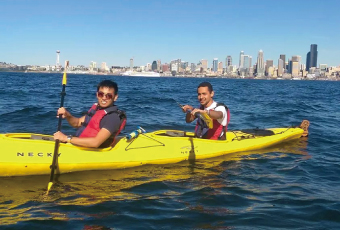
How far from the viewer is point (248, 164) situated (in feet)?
26.2

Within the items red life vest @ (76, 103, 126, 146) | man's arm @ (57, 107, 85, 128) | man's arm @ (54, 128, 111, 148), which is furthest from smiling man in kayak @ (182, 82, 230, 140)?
man's arm @ (57, 107, 85, 128)

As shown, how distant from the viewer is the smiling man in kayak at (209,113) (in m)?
7.94

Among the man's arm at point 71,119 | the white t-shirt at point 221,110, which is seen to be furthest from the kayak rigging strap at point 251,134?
the man's arm at point 71,119

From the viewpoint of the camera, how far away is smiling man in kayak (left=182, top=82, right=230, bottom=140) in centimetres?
794

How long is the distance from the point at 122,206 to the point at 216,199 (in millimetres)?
1520

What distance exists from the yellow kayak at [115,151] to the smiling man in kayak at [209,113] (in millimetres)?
259

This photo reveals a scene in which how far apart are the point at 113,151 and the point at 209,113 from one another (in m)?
2.32

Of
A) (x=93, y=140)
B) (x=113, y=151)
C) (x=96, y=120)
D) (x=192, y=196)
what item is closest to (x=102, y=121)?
(x=96, y=120)

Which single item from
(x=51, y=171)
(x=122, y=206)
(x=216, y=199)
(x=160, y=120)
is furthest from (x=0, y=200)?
(x=160, y=120)

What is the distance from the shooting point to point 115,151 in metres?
6.98

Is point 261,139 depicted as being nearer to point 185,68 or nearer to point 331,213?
point 331,213

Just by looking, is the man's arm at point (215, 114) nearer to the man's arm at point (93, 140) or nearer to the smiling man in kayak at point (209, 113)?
the smiling man in kayak at point (209, 113)

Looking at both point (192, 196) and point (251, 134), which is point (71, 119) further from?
point (251, 134)

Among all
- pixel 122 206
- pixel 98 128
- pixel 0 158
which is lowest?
pixel 122 206
